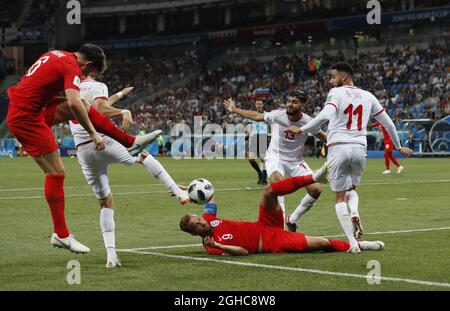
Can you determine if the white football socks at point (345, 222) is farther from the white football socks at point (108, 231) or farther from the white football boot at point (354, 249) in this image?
the white football socks at point (108, 231)

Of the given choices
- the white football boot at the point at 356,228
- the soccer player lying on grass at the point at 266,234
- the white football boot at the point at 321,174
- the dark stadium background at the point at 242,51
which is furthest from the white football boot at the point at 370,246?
the dark stadium background at the point at 242,51

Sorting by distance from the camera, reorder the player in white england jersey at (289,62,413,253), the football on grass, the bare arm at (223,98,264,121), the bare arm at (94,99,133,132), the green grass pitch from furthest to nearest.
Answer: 1. the bare arm at (223,98,264,121)
2. the player in white england jersey at (289,62,413,253)
3. the bare arm at (94,99,133,132)
4. the football on grass
5. the green grass pitch

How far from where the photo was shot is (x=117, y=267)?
8.79m

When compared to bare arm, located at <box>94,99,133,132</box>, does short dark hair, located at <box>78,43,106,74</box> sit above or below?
above

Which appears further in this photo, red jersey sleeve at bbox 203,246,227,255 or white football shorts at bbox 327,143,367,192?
white football shorts at bbox 327,143,367,192

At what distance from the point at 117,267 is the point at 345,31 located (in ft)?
176

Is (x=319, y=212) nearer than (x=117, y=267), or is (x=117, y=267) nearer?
(x=117, y=267)

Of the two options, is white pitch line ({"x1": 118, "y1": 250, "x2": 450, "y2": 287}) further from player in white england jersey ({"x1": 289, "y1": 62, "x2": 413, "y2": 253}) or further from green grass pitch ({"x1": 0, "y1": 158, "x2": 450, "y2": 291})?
player in white england jersey ({"x1": 289, "y1": 62, "x2": 413, "y2": 253})

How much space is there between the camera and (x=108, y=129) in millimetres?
8805

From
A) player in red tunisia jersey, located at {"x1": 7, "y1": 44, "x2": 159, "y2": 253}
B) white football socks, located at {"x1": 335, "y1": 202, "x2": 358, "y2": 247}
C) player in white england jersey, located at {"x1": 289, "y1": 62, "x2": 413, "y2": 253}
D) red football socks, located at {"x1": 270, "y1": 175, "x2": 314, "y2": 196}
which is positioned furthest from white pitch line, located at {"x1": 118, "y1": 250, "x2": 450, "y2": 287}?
player in white england jersey, located at {"x1": 289, "y1": 62, "x2": 413, "y2": 253}

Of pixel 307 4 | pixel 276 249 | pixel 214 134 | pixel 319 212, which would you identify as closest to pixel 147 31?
pixel 307 4

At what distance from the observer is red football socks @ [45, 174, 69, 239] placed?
8.95 metres
